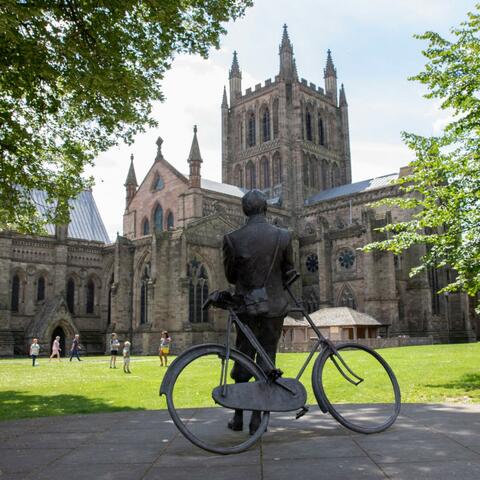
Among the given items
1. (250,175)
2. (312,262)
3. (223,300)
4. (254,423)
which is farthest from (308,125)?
(254,423)

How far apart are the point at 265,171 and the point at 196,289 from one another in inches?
1120

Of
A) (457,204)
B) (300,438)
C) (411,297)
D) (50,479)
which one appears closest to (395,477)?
(300,438)

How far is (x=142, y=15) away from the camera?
11.6m

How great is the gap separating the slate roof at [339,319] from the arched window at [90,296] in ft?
55.5

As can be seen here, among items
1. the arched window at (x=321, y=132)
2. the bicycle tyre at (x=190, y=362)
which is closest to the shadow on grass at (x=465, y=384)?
the bicycle tyre at (x=190, y=362)

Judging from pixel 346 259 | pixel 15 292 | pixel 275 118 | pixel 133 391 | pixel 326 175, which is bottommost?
pixel 133 391

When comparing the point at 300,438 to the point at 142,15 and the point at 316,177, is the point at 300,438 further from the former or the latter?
the point at 316,177

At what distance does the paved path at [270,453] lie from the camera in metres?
3.72

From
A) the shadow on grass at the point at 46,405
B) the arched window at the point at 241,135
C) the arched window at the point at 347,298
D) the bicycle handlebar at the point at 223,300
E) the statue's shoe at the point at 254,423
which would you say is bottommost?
the shadow on grass at the point at 46,405

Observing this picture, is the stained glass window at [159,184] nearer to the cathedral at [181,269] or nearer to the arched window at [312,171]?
the cathedral at [181,269]

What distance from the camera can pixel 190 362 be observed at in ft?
14.7

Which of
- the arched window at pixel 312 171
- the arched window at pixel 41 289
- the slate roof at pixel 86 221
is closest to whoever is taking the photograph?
the arched window at pixel 41 289

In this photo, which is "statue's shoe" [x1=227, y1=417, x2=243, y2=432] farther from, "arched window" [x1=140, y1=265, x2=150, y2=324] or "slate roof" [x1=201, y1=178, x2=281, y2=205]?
"slate roof" [x1=201, y1=178, x2=281, y2=205]

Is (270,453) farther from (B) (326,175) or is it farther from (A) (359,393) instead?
(B) (326,175)
